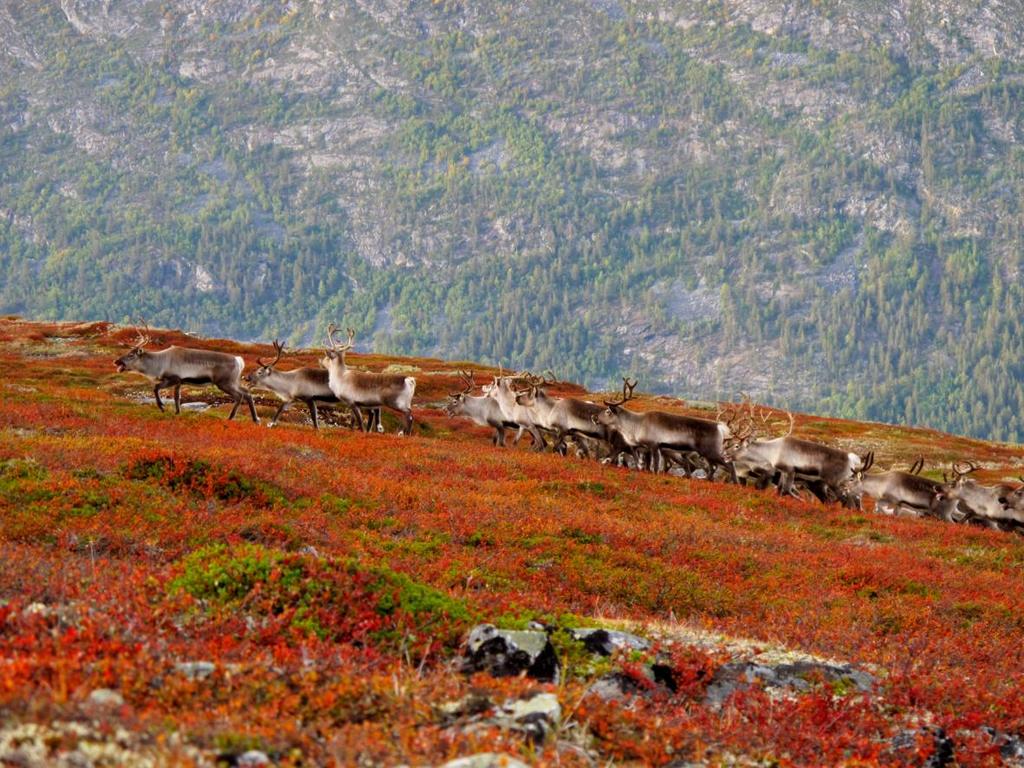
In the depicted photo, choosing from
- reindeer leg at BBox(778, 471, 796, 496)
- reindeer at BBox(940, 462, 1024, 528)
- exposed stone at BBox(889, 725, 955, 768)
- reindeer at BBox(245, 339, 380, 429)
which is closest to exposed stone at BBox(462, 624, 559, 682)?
exposed stone at BBox(889, 725, 955, 768)

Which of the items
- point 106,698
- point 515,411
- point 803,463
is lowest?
point 803,463

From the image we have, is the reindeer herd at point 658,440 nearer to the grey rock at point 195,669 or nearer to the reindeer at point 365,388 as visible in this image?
the reindeer at point 365,388

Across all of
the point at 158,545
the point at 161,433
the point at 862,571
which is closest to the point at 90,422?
the point at 161,433

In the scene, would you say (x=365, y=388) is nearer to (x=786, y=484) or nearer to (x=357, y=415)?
(x=357, y=415)

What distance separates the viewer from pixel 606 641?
1145 centimetres

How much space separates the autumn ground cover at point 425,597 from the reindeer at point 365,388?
15.0 feet

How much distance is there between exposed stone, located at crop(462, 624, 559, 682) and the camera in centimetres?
1002

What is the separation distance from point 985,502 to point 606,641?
1020 inches

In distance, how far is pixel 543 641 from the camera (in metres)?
10.5

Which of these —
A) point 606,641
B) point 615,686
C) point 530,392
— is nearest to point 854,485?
point 530,392

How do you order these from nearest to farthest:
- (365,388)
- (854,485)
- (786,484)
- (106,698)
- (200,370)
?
(106,698) < (786,484) < (854,485) < (200,370) < (365,388)

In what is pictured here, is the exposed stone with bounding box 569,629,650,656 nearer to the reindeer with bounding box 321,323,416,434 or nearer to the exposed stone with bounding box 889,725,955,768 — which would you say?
the exposed stone with bounding box 889,725,955,768

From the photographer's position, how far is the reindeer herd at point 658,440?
32875 millimetres

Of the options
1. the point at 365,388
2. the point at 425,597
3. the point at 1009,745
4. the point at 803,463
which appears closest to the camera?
the point at 1009,745
